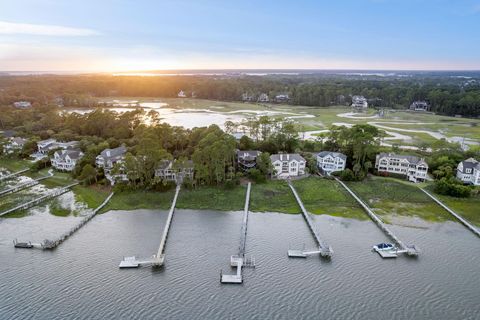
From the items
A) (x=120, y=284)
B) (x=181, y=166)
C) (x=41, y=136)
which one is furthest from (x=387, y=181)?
(x=41, y=136)

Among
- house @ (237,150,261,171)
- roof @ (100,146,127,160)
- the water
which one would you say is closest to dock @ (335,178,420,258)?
the water

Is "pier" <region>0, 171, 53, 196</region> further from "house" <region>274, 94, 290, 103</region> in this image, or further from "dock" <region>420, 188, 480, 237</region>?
"house" <region>274, 94, 290, 103</region>

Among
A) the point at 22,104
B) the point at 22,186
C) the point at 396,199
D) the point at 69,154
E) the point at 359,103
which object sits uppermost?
the point at 22,104

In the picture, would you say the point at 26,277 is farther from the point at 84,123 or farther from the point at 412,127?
the point at 412,127

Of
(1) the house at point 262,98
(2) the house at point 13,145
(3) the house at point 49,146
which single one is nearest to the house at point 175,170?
(3) the house at point 49,146

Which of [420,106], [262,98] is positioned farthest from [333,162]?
[262,98]

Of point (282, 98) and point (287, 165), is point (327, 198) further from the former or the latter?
point (282, 98)

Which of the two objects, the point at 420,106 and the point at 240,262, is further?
the point at 420,106
